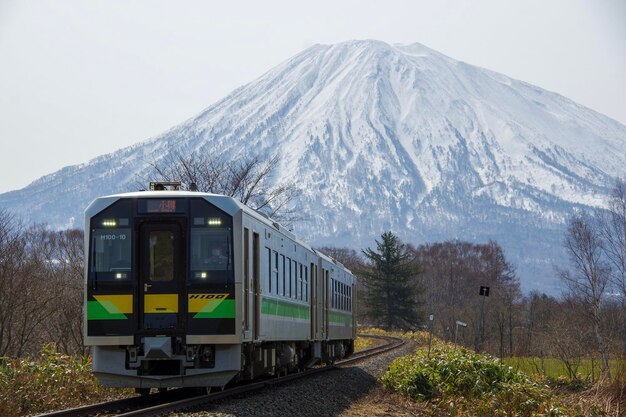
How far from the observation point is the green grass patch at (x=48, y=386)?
49.6 ft

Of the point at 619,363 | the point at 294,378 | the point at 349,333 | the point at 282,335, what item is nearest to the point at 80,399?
the point at 282,335

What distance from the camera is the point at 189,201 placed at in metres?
16.1

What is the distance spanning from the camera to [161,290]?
622 inches

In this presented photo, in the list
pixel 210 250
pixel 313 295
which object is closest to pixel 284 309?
pixel 210 250

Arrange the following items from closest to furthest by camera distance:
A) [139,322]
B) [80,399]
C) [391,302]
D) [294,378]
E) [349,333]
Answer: [139,322] → [80,399] → [294,378] → [349,333] → [391,302]

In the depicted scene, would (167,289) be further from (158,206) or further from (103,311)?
(158,206)

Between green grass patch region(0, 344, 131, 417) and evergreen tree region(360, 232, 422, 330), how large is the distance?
5447cm

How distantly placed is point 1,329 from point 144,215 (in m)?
15.9

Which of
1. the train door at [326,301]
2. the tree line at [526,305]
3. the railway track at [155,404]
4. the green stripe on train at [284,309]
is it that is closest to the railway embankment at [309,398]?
the railway track at [155,404]

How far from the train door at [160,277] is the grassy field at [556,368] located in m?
7.16

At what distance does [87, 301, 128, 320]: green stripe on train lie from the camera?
1564cm

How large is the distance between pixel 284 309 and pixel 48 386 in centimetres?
525

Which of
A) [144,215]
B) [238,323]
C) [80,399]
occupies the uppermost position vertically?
[144,215]

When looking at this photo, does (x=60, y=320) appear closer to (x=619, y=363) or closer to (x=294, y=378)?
(x=294, y=378)
